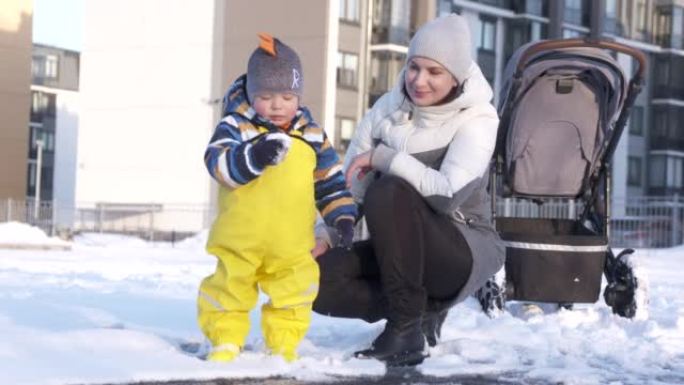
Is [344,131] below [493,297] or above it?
above

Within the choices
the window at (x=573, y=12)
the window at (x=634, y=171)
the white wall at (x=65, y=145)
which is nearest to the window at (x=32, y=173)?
the white wall at (x=65, y=145)

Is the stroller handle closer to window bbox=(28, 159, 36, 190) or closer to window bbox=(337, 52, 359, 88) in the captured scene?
window bbox=(337, 52, 359, 88)

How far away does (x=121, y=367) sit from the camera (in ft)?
11.9

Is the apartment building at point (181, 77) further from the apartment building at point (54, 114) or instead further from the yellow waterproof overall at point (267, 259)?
the yellow waterproof overall at point (267, 259)

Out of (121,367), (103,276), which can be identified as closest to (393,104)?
(121,367)

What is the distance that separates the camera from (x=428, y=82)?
436cm

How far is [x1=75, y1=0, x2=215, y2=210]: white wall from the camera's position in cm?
3681

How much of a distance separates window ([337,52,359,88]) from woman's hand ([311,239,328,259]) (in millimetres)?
30778

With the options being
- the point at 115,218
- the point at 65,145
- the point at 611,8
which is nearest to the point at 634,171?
the point at 611,8

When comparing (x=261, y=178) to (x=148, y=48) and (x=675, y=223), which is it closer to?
(x=675, y=223)

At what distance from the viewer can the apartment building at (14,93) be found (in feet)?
140

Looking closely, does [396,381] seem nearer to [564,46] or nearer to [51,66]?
[564,46]

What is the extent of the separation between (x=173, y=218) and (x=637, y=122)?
20.5m

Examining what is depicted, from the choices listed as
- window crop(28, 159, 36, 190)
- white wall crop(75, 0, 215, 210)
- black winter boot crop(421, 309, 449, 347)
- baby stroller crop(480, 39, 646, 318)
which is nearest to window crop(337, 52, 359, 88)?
white wall crop(75, 0, 215, 210)
